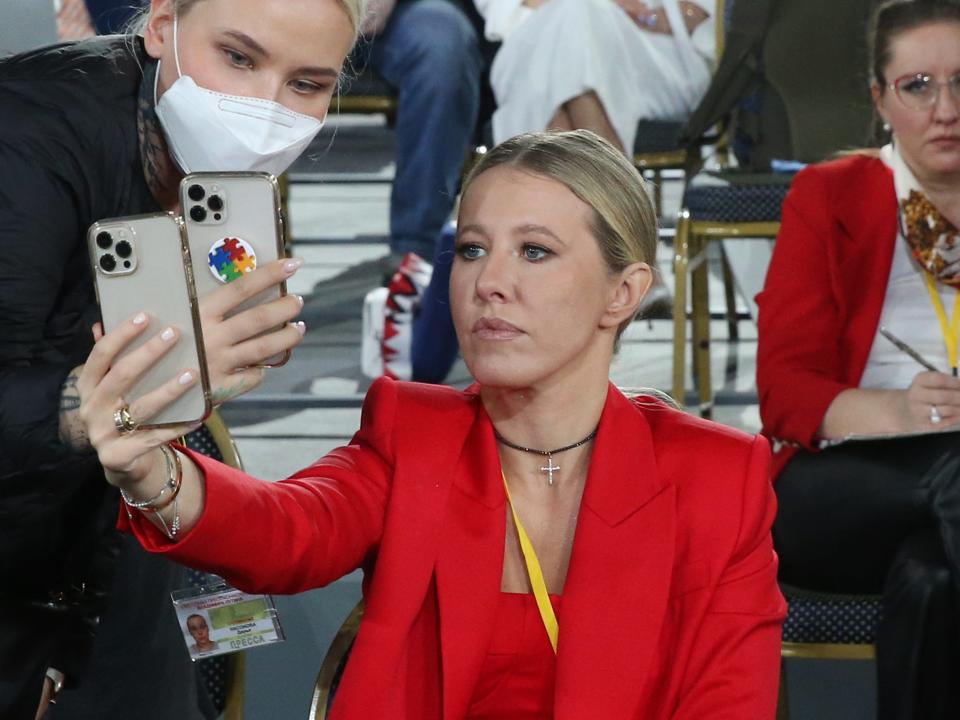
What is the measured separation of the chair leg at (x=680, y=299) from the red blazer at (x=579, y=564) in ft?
5.39

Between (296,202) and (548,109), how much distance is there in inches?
102

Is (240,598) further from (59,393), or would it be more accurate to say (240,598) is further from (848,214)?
(848,214)

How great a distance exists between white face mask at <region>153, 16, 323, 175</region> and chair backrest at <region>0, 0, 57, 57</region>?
90cm

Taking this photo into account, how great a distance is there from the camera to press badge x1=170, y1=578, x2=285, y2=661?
1.83 metres

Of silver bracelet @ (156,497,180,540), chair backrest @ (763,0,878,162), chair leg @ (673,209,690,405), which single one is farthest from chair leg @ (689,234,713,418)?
silver bracelet @ (156,497,180,540)

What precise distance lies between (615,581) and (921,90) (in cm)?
120

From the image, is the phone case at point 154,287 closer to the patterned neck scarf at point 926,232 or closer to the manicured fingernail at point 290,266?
the manicured fingernail at point 290,266

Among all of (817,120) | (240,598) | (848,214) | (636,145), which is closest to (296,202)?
(636,145)

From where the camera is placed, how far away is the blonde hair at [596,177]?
1732 mm

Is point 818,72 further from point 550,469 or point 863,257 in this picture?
point 550,469

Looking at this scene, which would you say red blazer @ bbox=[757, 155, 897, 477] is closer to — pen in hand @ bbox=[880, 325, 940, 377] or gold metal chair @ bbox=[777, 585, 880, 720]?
pen in hand @ bbox=[880, 325, 940, 377]

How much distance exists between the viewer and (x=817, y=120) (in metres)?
3.66

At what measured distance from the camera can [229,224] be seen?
1.49 meters

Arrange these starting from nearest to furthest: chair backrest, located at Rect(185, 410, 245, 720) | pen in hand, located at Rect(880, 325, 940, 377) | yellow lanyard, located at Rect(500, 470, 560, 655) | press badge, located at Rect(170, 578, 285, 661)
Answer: yellow lanyard, located at Rect(500, 470, 560, 655)
press badge, located at Rect(170, 578, 285, 661)
chair backrest, located at Rect(185, 410, 245, 720)
pen in hand, located at Rect(880, 325, 940, 377)
